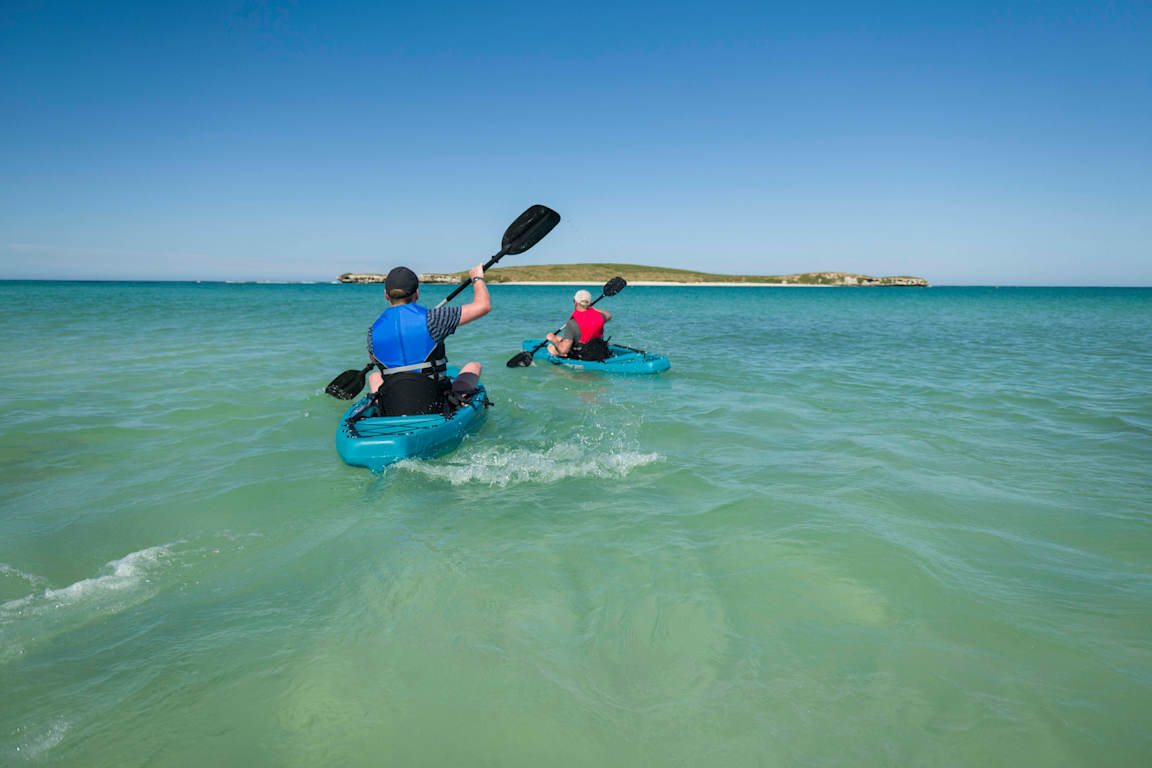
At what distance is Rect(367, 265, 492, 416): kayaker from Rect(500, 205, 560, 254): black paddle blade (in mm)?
3203

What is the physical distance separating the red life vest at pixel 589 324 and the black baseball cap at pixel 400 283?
6919 millimetres

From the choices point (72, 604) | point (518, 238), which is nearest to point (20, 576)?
point (72, 604)

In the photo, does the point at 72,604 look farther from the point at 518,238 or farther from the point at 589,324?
the point at 589,324

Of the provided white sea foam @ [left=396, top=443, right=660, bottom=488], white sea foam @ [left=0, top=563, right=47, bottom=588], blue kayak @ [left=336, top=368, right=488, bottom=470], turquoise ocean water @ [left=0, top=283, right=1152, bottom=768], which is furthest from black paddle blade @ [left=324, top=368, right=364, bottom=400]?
white sea foam @ [left=0, top=563, right=47, bottom=588]

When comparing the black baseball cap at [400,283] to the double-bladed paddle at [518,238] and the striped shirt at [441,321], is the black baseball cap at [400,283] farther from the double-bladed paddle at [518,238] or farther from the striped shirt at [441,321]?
the double-bladed paddle at [518,238]

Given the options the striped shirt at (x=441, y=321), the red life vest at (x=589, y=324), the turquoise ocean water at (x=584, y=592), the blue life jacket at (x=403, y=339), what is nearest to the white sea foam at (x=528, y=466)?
the turquoise ocean water at (x=584, y=592)

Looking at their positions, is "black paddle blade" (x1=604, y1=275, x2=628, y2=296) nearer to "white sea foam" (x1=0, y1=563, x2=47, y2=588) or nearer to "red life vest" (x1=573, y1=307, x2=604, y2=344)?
"red life vest" (x1=573, y1=307, x2=604, y2=344)

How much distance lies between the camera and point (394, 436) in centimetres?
676

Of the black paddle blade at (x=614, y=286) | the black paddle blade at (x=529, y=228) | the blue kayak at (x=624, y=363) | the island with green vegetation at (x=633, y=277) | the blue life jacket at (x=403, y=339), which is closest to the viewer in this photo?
the blue life jacket at (x=403, y=339)

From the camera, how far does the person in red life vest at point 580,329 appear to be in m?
13.7

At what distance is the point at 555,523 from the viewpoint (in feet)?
17.6

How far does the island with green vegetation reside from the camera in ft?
500

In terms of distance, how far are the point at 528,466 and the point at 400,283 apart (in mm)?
2797

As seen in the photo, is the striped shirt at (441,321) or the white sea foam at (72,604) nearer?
the white sea foam at (72,604)
